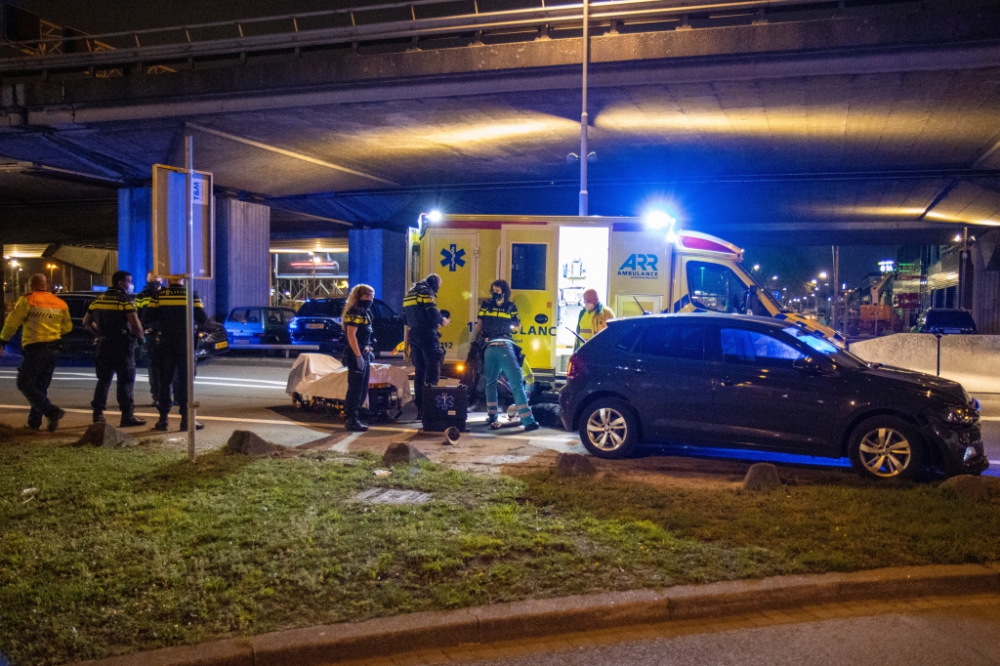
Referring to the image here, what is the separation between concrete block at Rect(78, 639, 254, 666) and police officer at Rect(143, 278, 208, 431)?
6.10 m

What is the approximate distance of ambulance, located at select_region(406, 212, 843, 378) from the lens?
39.1 feet

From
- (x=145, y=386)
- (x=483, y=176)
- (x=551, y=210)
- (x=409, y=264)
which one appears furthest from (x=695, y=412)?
(x=551, y=210)

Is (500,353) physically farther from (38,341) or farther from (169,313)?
(38,341)

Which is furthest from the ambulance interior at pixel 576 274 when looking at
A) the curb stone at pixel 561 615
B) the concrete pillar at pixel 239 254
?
the concrete pillar at pixel 239 254

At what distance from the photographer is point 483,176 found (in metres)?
27.9

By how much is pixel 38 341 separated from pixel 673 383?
7.07 metres

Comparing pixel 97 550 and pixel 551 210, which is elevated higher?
pixel 551 210

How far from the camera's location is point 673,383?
8234mm

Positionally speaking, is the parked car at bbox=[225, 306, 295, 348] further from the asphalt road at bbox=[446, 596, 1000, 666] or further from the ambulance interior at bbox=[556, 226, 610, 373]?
the asphalt road at bbox=[446, 596, 1000, 666]

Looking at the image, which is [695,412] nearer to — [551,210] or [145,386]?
[145,386]

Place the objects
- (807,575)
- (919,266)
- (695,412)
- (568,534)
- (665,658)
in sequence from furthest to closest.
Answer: (919,266) → (695,412) → (568,534) → (807,575) → (665,658)

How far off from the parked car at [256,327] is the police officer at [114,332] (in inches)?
565

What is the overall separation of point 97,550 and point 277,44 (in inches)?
714

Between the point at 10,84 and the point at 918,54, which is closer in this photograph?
the point at 918,54
